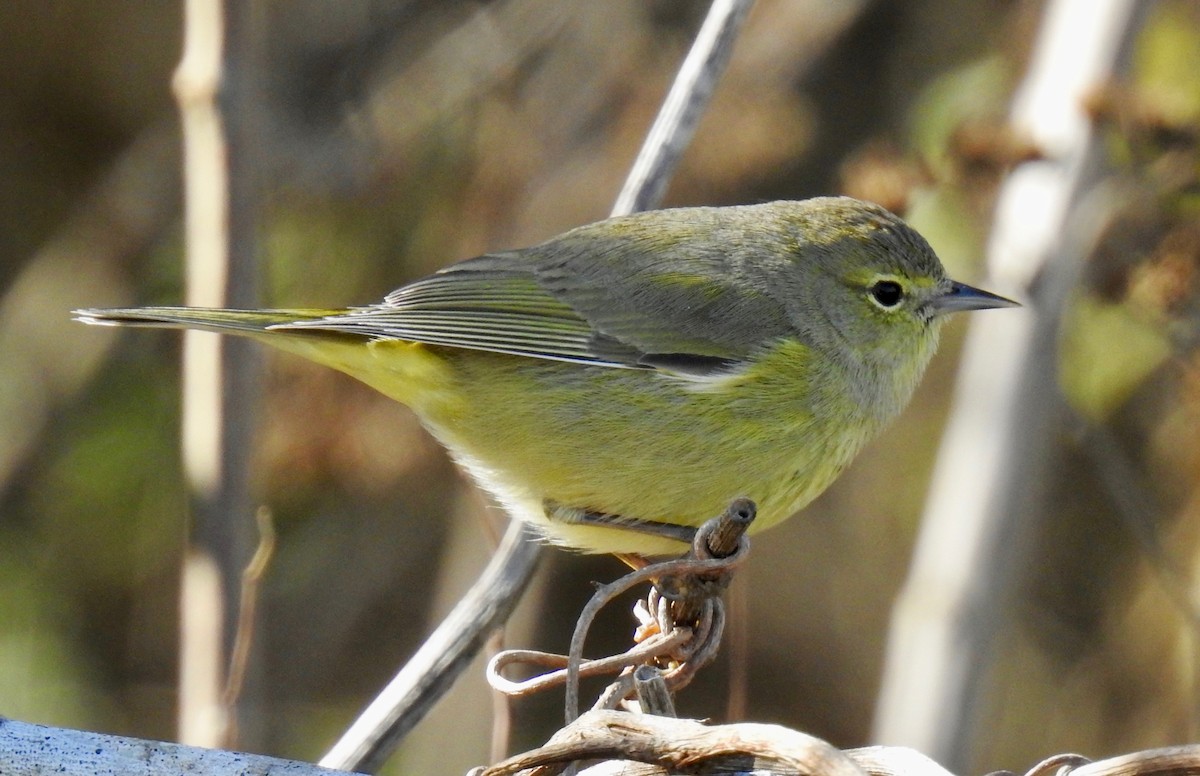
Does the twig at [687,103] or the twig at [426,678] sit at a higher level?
the twig at [687,103]

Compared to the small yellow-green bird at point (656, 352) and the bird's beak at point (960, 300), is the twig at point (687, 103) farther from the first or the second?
the bird's beak at point (960, 300)

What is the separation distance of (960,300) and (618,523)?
3.85 ft

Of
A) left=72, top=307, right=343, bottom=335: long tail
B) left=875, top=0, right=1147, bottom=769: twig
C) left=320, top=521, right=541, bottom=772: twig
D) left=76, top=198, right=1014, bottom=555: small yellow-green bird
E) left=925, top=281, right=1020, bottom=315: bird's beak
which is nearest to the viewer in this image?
left=320, top=521, right=541, bottom=772: twig

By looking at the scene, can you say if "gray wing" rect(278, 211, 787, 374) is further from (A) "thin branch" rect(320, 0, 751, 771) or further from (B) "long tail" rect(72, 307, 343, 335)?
(A) "thin branch" rect(320, 0, 751, 771)

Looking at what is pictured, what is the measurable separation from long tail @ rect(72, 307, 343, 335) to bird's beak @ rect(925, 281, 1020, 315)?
1.75 meters

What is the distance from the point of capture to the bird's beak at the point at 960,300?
11.2ft

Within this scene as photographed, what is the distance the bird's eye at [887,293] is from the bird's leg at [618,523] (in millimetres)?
949

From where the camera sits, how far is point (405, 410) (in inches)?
189

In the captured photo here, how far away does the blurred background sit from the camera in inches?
193

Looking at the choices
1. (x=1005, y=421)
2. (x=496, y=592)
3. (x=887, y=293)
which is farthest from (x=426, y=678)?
(x=1005, y=421)

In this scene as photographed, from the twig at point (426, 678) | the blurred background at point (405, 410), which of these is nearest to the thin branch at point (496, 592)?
the twig at point (426, 678)

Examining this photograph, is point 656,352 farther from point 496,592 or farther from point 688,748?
point 688,748

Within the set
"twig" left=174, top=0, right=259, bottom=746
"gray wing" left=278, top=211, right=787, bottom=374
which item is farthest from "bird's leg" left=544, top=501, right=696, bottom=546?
"twig" left=174, top=0, right=259, bottom=746

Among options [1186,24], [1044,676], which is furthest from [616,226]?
[1044,676]
